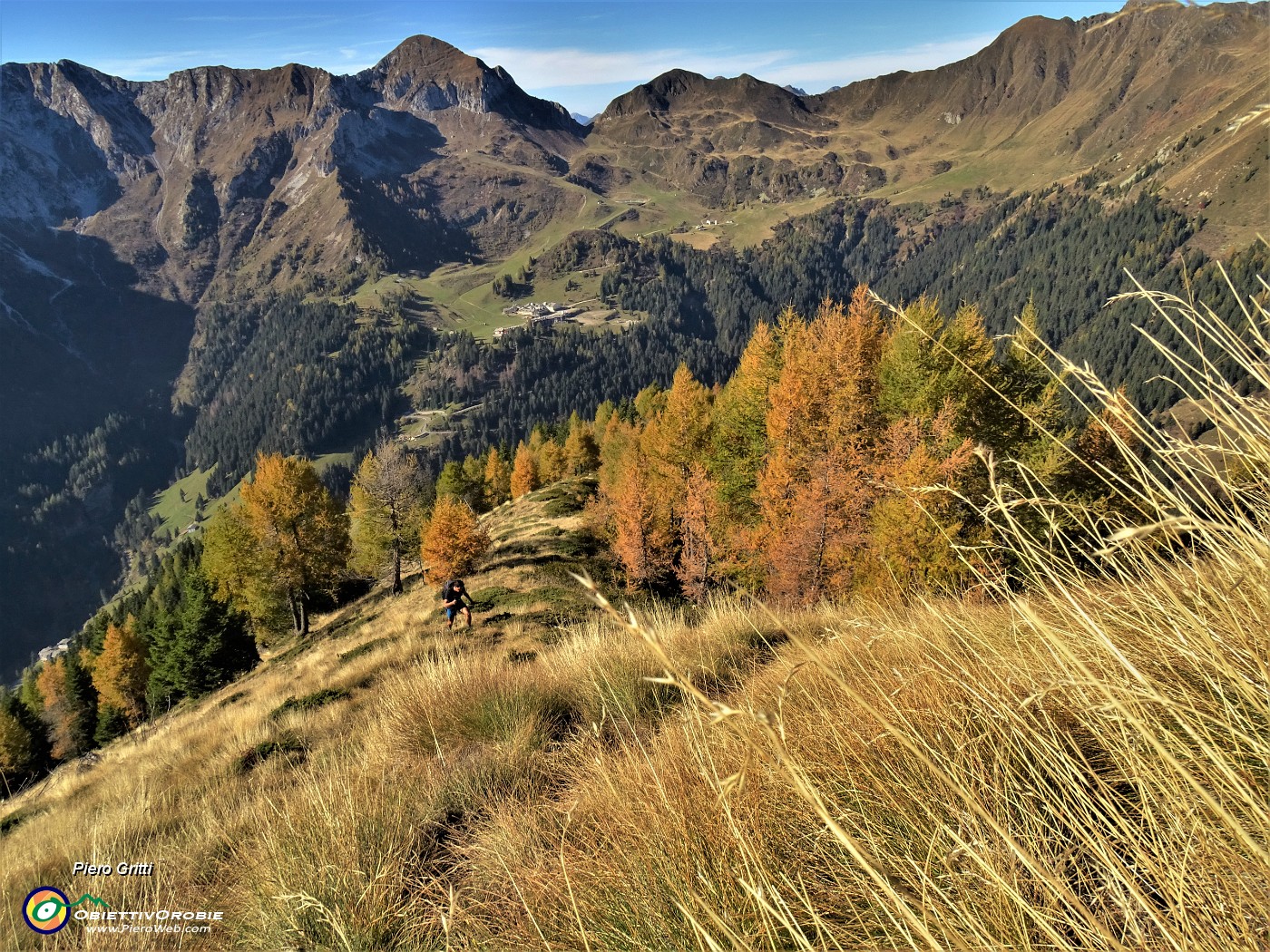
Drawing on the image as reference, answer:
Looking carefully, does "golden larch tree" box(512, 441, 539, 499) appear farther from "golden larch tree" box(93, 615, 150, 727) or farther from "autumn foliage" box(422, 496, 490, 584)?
"autumn foliage" box(422, 496, 490, 584)

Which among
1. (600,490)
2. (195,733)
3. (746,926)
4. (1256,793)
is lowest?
(600,490)

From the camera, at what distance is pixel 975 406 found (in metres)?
22.0

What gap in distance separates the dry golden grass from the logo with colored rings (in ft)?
0.30

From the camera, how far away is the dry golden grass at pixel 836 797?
4.60 feet

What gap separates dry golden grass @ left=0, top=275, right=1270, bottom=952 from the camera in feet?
4.60

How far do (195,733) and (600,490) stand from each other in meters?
34.4

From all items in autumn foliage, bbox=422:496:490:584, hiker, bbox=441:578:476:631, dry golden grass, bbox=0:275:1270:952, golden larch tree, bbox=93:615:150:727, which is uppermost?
dry golden grass, bbox=0:275:1270:952

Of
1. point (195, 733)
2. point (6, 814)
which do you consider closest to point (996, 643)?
point (195, 733)

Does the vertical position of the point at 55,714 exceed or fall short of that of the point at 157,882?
it falls short

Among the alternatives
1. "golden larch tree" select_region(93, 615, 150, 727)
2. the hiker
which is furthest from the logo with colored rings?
"golden larch tree" select_region(93, 615, 150, 727)

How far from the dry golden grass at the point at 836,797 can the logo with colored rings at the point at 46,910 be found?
0.09 meters

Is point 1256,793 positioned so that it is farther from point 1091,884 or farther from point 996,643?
point 996,643

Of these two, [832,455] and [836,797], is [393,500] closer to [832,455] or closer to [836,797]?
[832,455]

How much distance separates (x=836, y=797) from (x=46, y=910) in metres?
4.28
